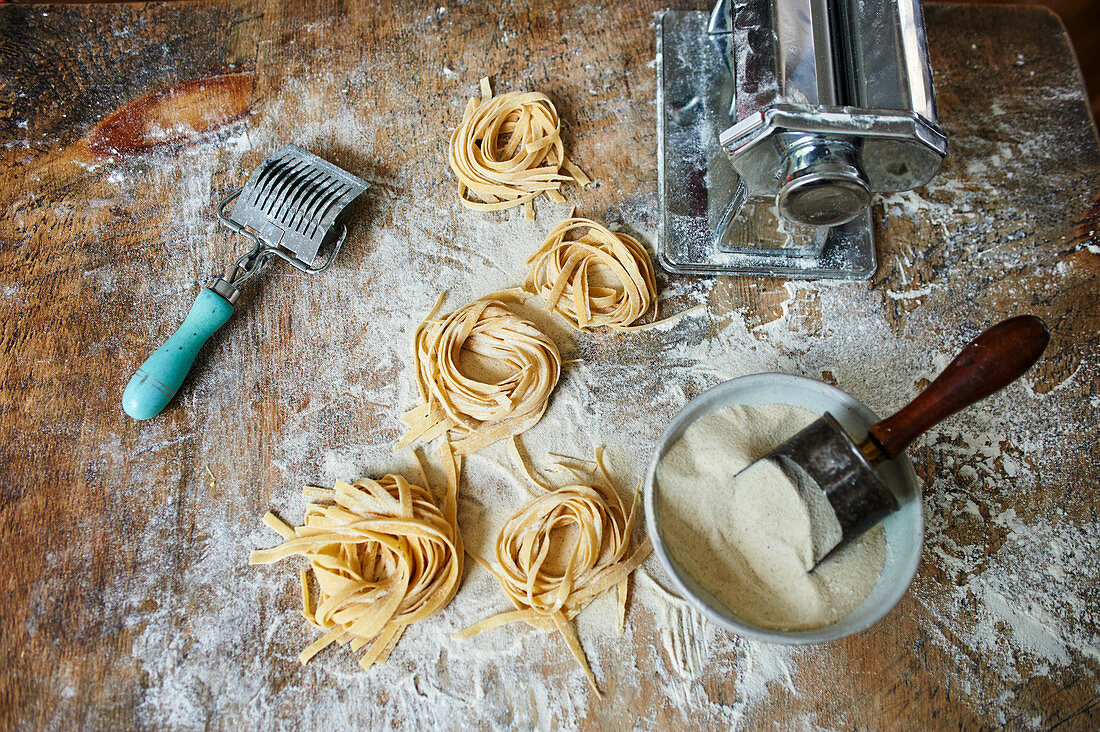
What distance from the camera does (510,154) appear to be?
1.70m

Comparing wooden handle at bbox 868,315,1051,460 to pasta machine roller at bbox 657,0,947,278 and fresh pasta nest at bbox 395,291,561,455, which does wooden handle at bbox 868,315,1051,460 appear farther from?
fresh pasta nest at bbox 395,291,561,455

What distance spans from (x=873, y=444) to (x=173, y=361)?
1.48m

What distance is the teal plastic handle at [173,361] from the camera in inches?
56.6

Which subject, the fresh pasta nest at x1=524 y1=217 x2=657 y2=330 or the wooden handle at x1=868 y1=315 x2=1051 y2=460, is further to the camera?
the fresh pasta nest at x1=524 y1=217 x2=657 y2=330

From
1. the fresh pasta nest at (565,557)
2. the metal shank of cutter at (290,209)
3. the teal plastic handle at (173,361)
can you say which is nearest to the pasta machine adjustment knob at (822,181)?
the fresh pasta nest at (565,557)

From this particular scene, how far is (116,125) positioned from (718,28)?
1.64 metres

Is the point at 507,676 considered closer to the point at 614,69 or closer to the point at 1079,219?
the point at 614,69

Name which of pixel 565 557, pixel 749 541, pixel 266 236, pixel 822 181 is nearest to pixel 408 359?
pixel 266 236

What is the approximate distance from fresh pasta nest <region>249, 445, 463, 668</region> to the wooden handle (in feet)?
3.04

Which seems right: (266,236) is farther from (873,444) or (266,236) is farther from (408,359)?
(873,444)

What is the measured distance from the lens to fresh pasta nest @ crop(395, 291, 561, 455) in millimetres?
1472

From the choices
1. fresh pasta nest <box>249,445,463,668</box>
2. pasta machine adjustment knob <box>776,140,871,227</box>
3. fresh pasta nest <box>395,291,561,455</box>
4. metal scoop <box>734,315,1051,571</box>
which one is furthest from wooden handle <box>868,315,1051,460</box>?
fresh pasta nest <box>249,445,463,668</box>

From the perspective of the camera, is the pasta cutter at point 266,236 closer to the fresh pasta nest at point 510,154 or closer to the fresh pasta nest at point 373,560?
the fresh pasta nest at point 510,154

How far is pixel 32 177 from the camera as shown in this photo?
1.68 metres
